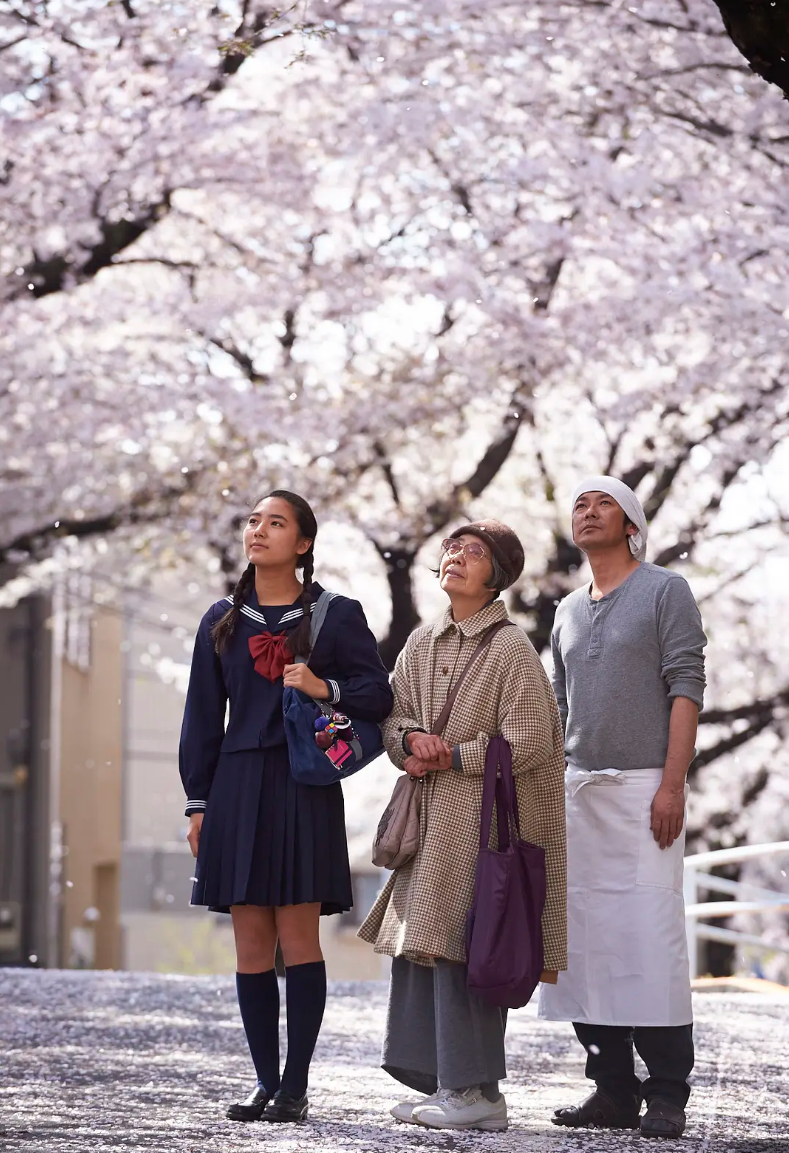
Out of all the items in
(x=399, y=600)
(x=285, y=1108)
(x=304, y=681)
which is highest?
(x=399, y=600)

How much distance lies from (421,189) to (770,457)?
3.06 meters

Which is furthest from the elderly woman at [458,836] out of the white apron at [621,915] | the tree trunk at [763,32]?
the tree trunk at [763,32]

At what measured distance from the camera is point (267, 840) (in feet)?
12.0

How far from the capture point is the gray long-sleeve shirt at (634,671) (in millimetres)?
3791

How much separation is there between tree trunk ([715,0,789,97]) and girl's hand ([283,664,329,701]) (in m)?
1.86

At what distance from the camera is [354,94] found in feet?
30.1

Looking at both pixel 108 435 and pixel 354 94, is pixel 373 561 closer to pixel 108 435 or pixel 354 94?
pixel 108 435

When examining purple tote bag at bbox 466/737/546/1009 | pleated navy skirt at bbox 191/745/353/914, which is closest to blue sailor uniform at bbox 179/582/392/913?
pleated navy skirt at bbox 191/745/353/914

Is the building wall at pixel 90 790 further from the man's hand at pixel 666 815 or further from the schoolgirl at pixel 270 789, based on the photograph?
the man's hand at pixel 666 815

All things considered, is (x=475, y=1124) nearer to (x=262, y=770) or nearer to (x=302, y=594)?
→ (x=262, y=770)

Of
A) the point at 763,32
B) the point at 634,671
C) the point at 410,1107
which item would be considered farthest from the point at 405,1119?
the point at 763,32

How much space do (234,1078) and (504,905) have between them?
154 cm

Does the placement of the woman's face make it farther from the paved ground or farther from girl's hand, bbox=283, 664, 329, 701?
the paved ground

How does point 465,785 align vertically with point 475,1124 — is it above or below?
above
